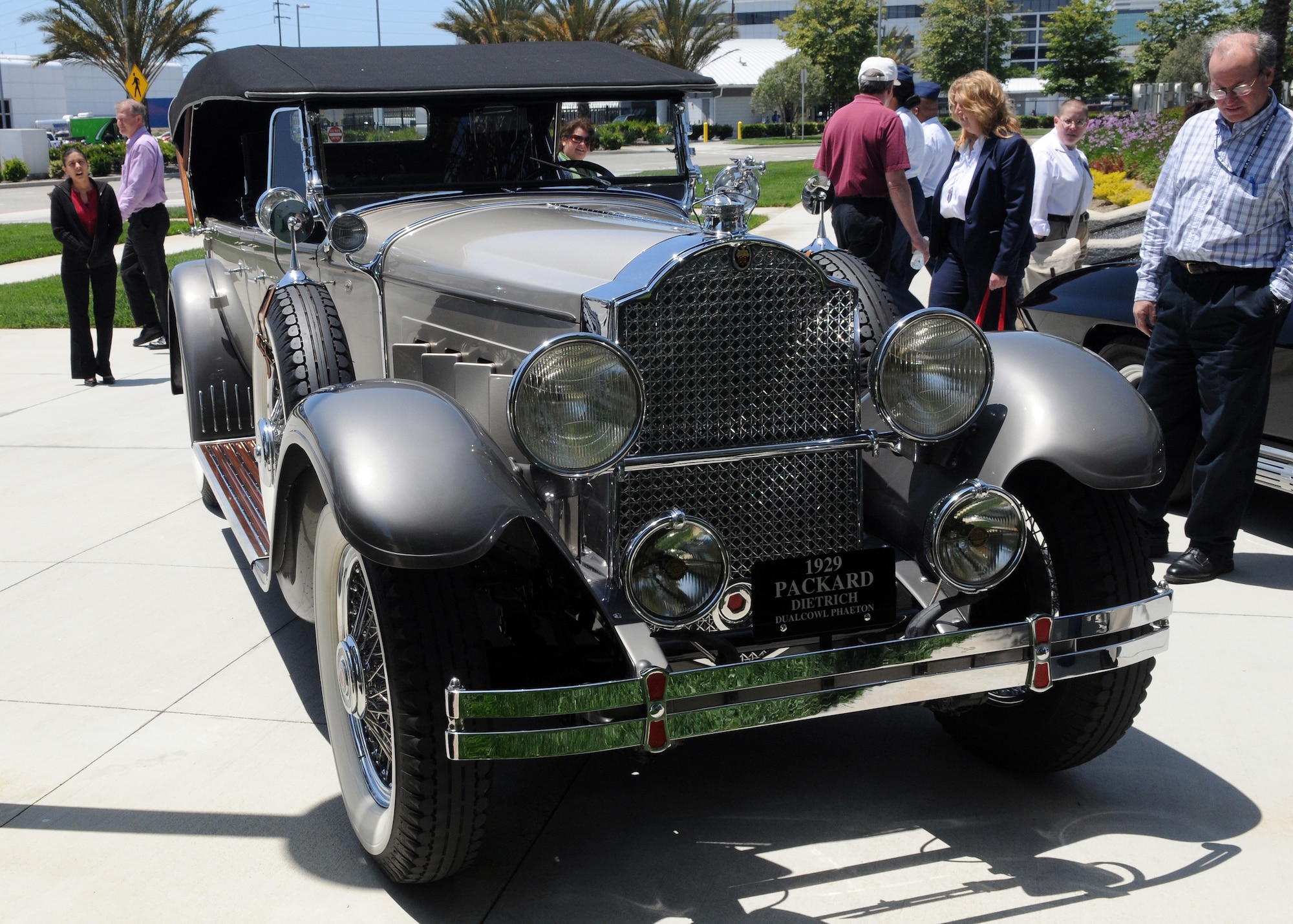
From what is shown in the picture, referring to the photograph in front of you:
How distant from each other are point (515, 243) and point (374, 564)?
1.19 meters

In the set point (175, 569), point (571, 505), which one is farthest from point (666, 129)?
point (175, 569)

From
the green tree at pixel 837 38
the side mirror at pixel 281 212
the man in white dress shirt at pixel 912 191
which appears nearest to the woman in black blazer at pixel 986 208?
the man in white dress shirt at pixel 912 191

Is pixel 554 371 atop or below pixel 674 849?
atop

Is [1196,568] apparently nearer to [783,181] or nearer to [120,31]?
[783,181]

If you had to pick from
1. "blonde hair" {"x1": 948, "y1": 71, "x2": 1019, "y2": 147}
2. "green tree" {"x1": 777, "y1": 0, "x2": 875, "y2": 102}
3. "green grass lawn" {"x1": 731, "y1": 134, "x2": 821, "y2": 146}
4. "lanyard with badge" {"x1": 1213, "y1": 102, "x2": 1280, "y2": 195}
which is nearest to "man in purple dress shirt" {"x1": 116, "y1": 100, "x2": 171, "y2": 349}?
"blonde hair" {"x1": 948, "y1": 71, "x2": 1019, "y2": 147}

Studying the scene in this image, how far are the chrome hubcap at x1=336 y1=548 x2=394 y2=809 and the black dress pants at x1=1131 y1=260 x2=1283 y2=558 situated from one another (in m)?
2.85

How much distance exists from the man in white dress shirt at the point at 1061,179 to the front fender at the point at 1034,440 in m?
4.41

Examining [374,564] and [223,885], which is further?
[223,885]

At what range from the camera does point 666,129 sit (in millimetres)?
4730

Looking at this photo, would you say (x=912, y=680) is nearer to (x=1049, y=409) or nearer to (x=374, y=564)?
(x=1049, y=409)

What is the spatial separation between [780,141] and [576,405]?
53.6 m

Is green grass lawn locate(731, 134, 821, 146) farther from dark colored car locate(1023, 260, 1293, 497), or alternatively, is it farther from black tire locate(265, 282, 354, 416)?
black tire locate(265, 282, 354, 416)

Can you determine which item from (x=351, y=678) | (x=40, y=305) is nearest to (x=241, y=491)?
(x=351, y=678)

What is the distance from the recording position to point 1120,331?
5.34 metres
